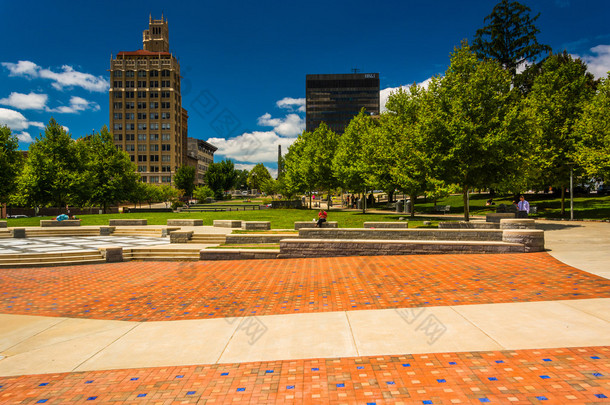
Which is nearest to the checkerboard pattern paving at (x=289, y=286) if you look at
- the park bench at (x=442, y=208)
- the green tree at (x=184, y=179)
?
the park bench at (x=442, y=208)

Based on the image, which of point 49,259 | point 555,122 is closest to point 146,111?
point 49,259

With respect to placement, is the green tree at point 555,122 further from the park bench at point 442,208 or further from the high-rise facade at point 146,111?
the high-rise facade at point 146,111

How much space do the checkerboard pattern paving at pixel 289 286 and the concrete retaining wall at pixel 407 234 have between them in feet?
6.74

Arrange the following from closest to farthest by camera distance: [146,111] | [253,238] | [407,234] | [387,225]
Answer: [407,234] < [253,238] < [387,225] < [146,111]

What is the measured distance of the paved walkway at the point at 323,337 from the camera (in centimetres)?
→ 450

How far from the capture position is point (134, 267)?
1388 centimetres

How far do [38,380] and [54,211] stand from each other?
138ft

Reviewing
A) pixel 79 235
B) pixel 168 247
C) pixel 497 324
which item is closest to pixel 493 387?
pixel 497 324

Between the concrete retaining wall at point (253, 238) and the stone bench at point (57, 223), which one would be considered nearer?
the concrete retaining wall at point (253, 238)

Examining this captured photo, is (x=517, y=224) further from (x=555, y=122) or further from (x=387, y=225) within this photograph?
(x=555, y=122)

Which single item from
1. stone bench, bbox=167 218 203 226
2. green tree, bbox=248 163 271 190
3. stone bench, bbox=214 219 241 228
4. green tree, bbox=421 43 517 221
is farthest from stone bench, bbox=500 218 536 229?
green tree, bbox=248 163 271 190

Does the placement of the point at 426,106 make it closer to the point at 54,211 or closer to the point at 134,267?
the point at 134,267

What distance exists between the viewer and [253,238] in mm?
17375

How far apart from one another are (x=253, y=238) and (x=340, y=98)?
6969 inches
